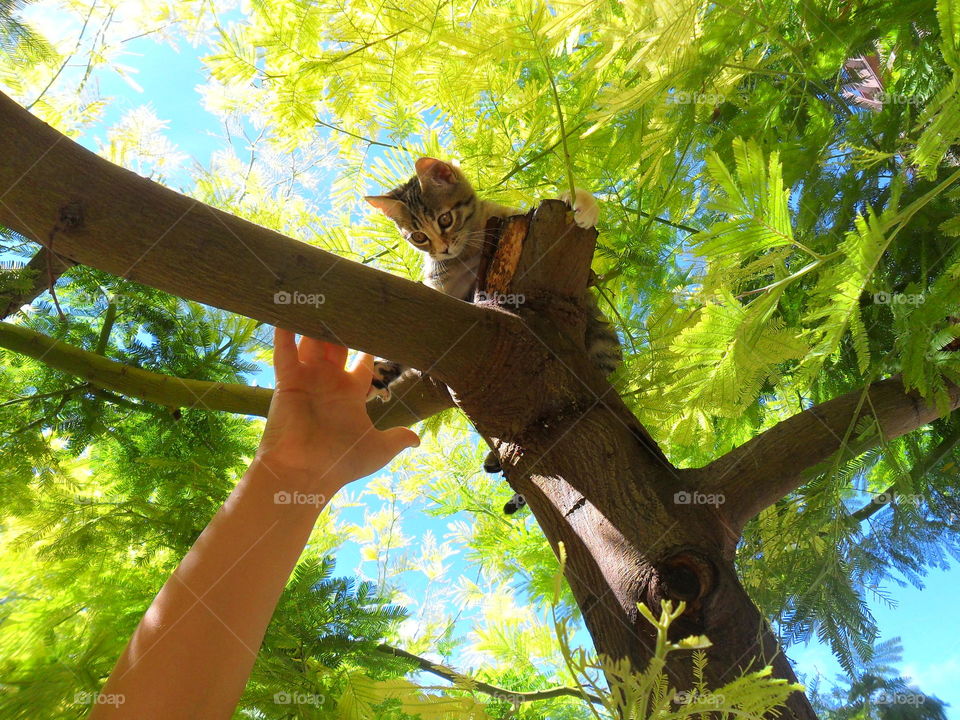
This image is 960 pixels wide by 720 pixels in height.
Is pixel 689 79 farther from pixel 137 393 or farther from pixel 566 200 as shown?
pixel 137 393

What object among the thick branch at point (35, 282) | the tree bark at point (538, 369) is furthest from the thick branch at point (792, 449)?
the thick branch at point (35, 282)

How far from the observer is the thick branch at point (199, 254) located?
839 millimetres

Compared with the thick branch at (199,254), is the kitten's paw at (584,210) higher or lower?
higher

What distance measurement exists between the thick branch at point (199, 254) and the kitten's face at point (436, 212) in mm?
906

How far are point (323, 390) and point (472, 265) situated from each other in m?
0.92

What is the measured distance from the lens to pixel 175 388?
1.48 meters

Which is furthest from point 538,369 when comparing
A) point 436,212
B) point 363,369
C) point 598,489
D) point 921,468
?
point 436,212

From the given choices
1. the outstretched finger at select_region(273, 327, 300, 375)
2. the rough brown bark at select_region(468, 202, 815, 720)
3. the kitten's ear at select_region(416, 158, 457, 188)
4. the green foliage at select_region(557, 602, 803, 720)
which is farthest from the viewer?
the kitten's ear at select_region(416, 158, 457, 188)

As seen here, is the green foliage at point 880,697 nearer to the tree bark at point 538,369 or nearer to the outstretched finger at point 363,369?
the tree bark at point 538,369

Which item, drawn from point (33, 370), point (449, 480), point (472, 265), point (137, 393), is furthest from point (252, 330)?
point (449, 480)

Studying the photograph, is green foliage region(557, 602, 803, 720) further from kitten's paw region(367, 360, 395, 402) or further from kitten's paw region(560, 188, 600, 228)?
kitten's paw region(367, 360, 395, 402)

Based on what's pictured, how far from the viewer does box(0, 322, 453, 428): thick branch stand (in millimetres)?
1423

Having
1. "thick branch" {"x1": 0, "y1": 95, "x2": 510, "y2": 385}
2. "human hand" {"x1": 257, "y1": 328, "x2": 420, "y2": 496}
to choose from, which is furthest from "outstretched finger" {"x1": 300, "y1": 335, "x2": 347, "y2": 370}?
"thick branch" {"x1": 0, "y1": 95, "x2": 510, "y2": 385}

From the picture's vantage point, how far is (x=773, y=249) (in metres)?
0.90
